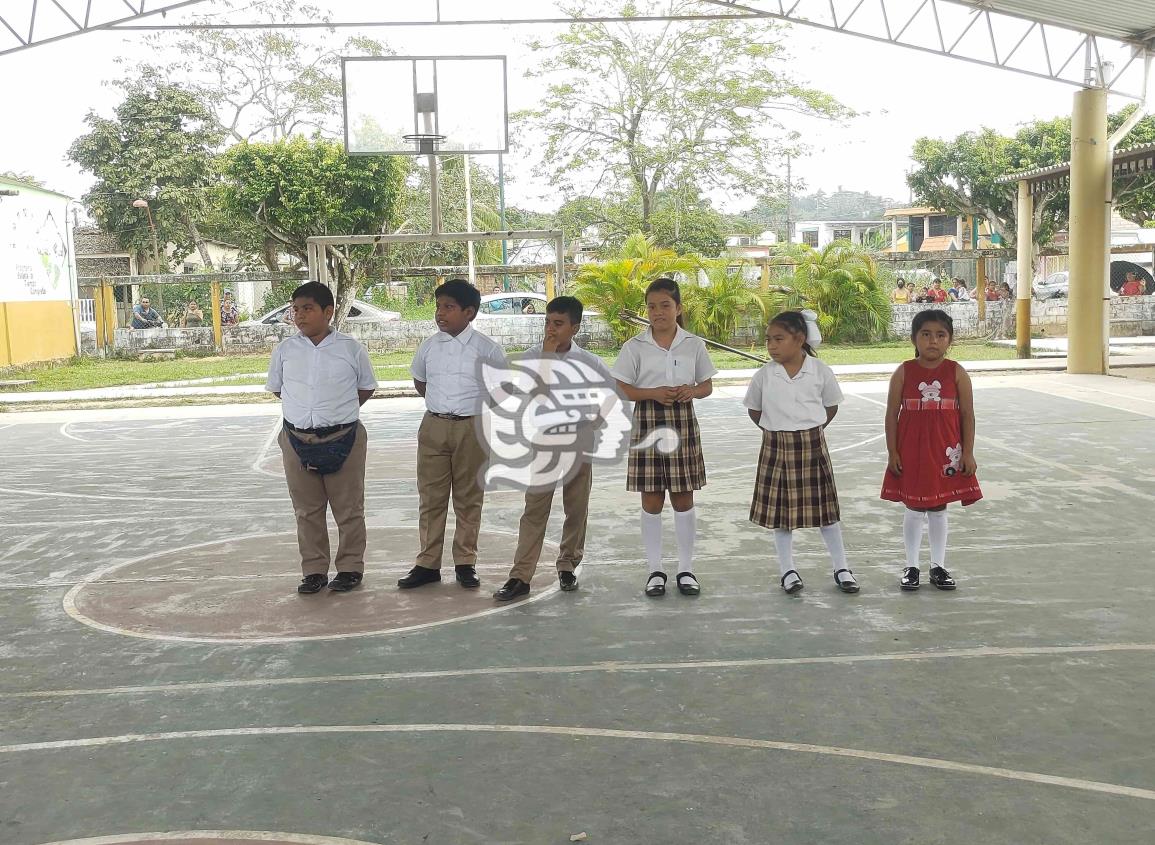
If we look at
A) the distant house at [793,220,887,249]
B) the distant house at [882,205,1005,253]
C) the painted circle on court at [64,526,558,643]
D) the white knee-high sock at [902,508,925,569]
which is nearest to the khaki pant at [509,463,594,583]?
the painted circle on court at [64,526,558,643]

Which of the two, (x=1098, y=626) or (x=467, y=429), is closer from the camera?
(x=1098, y=626)

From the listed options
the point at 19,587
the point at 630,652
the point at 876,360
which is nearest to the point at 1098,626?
the point at 630,652

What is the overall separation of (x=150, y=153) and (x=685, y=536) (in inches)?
1134

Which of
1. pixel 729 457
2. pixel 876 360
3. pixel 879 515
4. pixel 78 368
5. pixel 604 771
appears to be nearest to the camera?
pixel 604 771

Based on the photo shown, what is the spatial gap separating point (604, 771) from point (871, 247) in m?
22.6

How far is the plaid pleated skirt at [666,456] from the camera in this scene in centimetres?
528

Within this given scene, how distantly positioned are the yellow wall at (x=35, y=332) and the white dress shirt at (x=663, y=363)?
56.3 feet

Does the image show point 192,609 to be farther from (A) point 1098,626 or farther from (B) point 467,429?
(A) point 1098,626

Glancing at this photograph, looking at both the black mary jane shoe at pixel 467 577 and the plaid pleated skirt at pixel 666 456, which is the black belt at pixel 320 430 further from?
the plaid pleated skirt at pixel 666 456

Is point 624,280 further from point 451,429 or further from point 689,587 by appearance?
point 689,587

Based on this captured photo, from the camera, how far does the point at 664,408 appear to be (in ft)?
17.4

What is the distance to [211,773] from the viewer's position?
3389 mm

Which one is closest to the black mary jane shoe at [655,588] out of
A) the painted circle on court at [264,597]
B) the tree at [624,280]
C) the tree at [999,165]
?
the painted circle on court at [264,597]

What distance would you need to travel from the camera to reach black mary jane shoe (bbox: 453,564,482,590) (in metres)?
5.54
